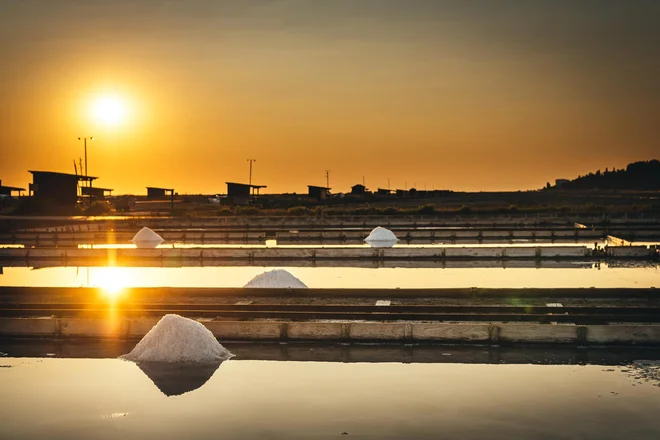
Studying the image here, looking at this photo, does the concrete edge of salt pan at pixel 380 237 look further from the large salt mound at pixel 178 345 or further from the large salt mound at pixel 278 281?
the large salt mound at pixel 178 345

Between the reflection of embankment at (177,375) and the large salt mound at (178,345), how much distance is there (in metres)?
0.20

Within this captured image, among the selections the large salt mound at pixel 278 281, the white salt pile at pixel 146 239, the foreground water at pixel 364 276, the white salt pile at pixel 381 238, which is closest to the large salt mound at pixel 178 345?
the large salt mound at pixel 278 281

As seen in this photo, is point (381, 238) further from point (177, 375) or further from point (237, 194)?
point (237, 194)

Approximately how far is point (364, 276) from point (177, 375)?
1619 cm

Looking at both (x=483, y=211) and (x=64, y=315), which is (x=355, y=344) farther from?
(x=483, y=211)

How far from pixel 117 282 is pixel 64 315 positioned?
8.49m

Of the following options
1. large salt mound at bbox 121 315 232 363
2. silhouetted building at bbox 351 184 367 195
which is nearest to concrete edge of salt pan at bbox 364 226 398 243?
large salt mound at bbox 121 315 232 363

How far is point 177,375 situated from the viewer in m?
14.0

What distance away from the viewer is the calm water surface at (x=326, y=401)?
10680 mm

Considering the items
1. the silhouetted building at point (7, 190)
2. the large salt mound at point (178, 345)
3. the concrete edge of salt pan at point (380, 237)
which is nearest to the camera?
the large salt mound at point (178, 345)

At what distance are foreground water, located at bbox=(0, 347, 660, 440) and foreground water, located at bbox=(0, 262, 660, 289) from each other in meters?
12.6

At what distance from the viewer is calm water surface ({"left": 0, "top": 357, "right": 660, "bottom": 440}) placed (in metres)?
10.7

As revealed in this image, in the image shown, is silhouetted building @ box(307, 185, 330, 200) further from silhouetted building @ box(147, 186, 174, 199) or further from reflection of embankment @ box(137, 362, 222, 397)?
reflection of embankment @ box(137, 362, 222, 397)

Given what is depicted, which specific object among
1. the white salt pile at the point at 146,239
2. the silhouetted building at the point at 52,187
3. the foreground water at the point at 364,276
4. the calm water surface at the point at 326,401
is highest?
the silhouetted building at the point at 52,187
